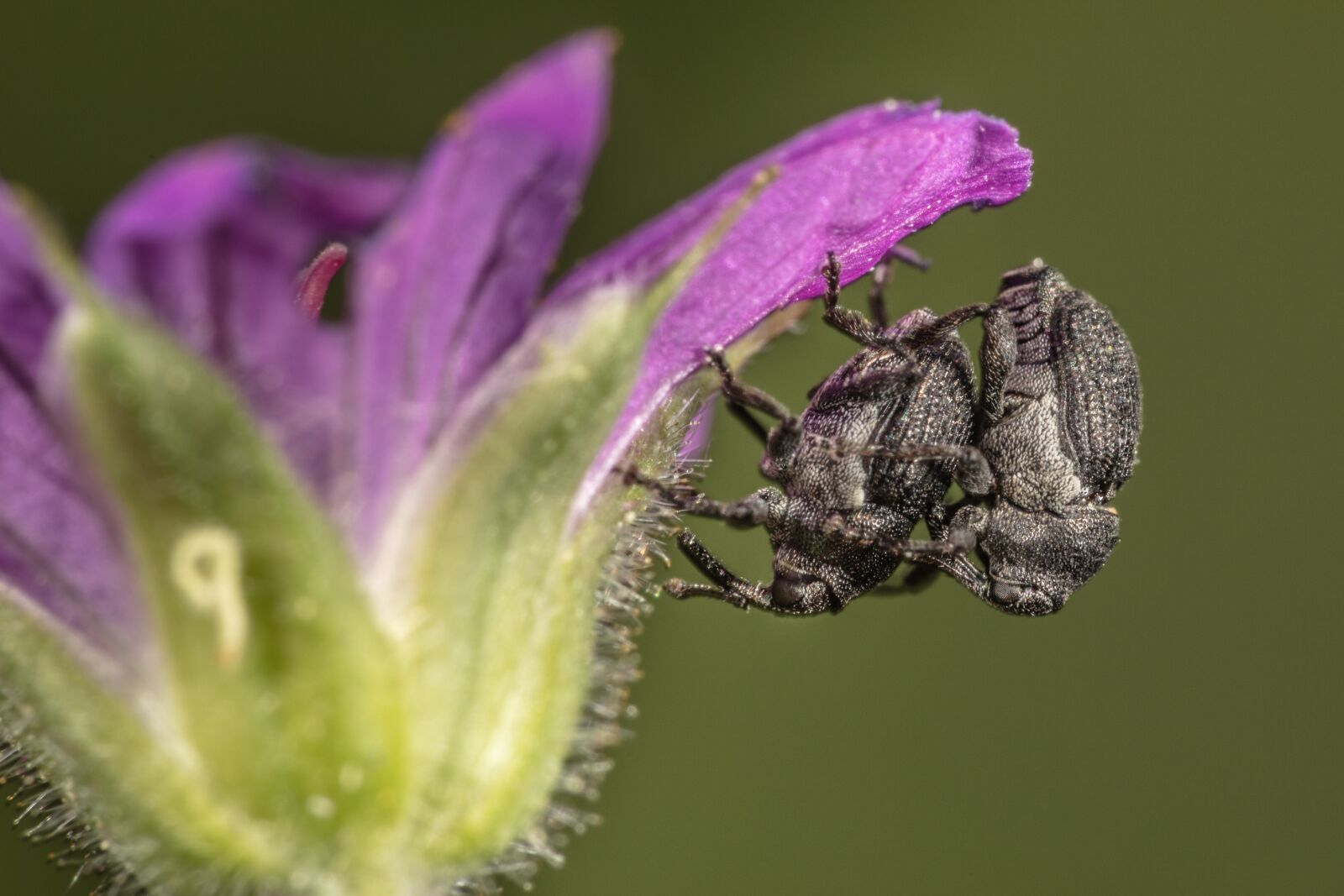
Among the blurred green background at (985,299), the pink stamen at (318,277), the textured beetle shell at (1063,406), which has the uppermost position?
the pink stamen at (318,277)

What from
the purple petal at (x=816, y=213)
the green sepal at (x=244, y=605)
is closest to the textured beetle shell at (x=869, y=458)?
the purple petal at (x=816, y=213)

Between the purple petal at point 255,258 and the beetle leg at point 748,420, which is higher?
the purple petal at point 255,258

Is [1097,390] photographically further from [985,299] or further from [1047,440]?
[985,299]

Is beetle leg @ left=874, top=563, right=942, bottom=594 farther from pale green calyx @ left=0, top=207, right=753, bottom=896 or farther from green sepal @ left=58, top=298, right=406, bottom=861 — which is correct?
green sepal @ left=58, top=298, right=406, bottom=861

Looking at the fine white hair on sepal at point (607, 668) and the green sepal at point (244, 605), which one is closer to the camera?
the green sepal at point (244, 605)

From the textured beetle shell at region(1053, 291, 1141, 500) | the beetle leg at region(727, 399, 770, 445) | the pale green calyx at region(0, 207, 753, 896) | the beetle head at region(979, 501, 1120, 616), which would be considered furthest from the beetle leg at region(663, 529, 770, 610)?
the pale green calyx at region(0, 207, 753, 896)

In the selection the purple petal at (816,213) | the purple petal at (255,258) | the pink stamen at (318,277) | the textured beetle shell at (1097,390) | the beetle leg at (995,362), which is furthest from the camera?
the beetle leg at (995,362)

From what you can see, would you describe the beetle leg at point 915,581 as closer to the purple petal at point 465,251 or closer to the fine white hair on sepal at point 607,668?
the fine white hair on sepal at point 607,668
